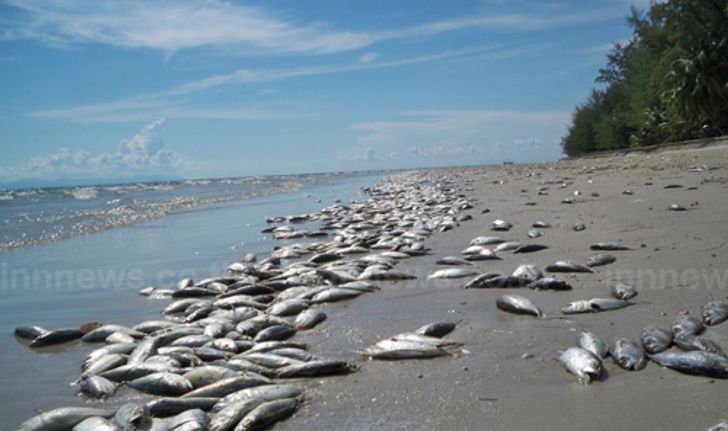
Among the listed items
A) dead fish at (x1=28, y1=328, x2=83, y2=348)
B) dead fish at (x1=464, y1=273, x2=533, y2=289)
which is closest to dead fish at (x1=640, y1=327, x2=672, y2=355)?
dead fish at (x1=464, y1=273, x2=533, y2=289)

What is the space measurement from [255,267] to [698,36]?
123 feet

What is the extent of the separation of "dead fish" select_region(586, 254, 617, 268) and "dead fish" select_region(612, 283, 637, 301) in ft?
3.75

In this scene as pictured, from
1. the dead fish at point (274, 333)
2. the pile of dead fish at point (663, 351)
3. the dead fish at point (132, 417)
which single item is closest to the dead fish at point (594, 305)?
the pile of dead fish at point (663, 351)

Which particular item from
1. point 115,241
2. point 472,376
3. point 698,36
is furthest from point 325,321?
point 698,36

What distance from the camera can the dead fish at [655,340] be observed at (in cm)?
317

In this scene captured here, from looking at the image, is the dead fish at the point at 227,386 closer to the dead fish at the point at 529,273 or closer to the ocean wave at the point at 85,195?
the dead fish at the point at 529,273

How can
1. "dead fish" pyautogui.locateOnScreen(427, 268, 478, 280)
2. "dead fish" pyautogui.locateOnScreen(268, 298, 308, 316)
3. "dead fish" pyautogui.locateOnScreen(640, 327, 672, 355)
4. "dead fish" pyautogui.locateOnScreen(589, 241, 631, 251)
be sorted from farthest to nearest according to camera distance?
"dead fish" pyautogui.locateOnScreen(589, 241, 631, 251) → "dead fish" pyautogui.locateOnScreen(427, 268, 478, 280) → "dead fish" pyautogui.locateOnScreen(268, 298, 308, 316) → "dead fish" pyautogui.locateOnScreen(640, 327, 672, 355)

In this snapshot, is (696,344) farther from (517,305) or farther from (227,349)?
(227,349)

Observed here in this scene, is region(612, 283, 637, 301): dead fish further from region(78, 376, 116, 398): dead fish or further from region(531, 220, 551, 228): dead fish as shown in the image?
region(531, 220, 551, 228): dead fish

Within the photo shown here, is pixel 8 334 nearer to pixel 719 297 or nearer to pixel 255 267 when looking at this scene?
pixel 255 267

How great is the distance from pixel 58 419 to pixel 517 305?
3074mm

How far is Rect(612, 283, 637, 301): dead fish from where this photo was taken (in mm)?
4297

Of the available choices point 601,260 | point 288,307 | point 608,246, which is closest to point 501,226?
point 608,246

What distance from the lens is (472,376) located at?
3.15 metres
